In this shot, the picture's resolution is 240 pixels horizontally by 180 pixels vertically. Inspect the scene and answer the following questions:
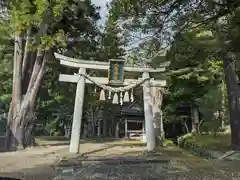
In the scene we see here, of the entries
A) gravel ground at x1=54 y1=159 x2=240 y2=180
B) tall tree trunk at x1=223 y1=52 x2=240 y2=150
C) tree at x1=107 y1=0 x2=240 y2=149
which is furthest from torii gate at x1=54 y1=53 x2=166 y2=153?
tree at x1=107 y1=0 x2=240 y2=149

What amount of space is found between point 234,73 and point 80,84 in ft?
18.6

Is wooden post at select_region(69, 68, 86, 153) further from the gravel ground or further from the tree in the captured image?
the tree

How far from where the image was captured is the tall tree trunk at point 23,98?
1270 centimetres

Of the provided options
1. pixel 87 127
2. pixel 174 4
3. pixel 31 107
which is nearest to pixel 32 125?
pixel 31 107

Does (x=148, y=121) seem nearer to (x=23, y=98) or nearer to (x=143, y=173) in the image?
(x=143, y=173)

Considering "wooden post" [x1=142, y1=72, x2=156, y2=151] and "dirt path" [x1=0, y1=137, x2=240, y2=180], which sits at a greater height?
"wooden post" [x1=142, y1=72, x2=156, y2=151]

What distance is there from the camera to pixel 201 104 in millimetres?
14656

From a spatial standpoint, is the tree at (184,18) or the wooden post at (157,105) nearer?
the tree at (184,18)

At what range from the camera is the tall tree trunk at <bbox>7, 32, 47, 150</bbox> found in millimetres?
12695

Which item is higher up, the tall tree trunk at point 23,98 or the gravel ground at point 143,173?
the tall tree trunk at point 23,98

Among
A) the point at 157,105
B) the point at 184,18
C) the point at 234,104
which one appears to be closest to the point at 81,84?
the point at 234,104

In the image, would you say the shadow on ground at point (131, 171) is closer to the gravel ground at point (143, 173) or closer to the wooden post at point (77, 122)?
the gravel ground at point (143, 173)

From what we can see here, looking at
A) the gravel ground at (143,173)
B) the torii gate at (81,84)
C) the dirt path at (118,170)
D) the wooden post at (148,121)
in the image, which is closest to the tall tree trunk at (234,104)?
the dirt path at (118,170)

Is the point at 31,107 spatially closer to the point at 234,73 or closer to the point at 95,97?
the point at 95,97
